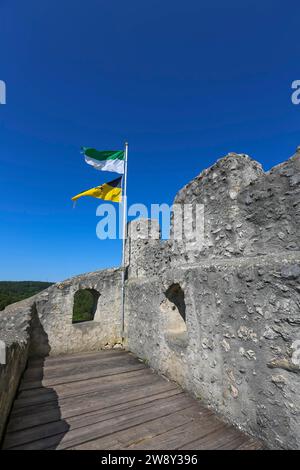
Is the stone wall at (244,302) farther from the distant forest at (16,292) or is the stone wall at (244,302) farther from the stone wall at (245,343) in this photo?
the distant forest at (16,292)

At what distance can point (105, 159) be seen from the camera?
25.8 ft

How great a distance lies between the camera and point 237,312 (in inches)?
130

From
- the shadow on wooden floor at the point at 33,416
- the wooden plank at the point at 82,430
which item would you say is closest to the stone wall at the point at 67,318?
the shadow on wooden floor at the point at 33,416

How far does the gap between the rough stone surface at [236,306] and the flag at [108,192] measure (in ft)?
7.90

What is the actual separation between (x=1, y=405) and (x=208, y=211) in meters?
3.86

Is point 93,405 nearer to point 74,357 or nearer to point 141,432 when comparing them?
point 141,432

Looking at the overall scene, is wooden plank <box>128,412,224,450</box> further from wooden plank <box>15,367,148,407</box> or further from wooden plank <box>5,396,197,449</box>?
wooden plank <box>15,367,148,407</box>

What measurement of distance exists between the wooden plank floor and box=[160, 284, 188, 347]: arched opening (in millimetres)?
919

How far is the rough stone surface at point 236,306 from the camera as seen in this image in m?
2.75

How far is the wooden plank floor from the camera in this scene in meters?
2.99

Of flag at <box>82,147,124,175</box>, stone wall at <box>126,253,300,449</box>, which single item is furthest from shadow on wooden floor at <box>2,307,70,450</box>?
flag at <box>82,147,124,175</box>

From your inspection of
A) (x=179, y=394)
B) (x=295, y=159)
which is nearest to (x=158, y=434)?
(x=179, y=394)

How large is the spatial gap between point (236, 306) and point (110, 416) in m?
2.32

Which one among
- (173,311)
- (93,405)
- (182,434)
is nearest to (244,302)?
(182,434)
